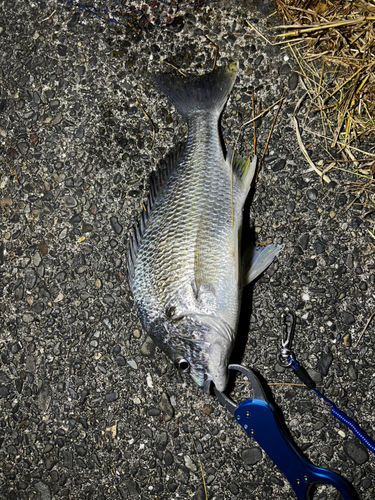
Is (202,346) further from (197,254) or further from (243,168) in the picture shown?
(243,168)

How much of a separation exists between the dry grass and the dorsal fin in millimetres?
794

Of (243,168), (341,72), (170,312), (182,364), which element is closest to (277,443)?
(182,364)

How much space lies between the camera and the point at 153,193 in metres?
2.06

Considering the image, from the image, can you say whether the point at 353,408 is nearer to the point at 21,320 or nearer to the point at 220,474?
the point at 220,474

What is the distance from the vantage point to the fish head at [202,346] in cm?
174

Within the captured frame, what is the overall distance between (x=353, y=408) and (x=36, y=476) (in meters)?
1.75

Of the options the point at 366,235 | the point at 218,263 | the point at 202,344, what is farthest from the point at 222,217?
the point at 366,235

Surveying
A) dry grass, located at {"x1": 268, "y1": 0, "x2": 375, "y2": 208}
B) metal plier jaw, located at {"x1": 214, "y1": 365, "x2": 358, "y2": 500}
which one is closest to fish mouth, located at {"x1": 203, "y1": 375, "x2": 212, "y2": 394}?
metal plier jaw, located at {"x1": 214, "y1": 365, "x2": 358, "y2": 500}

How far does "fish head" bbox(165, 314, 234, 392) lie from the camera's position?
68.6 inches

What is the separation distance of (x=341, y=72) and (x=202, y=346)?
160 centimetres

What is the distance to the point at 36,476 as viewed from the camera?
7.06 ft

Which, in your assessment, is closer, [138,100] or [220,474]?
[220,474]

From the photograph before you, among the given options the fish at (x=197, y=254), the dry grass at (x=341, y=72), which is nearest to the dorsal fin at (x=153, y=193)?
the fish at (x=197, y=254)

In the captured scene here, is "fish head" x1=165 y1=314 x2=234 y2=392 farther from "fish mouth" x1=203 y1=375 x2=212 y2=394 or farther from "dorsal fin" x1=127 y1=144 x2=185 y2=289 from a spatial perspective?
"dorsal fin" x1=127 y1=144 x2=185 y2=289
